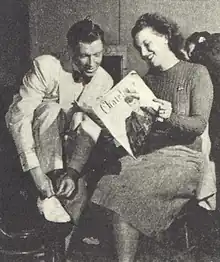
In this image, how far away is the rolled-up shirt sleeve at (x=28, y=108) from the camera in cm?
178

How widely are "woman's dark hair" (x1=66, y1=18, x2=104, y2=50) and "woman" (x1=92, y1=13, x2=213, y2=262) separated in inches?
4.2

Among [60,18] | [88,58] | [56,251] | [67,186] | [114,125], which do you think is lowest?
[56,251]

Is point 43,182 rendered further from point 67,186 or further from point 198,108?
point 198,108

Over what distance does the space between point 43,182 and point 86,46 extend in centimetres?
38

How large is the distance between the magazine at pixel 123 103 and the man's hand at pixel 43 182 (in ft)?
0.71

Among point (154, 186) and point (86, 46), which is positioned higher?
point (86, 46)

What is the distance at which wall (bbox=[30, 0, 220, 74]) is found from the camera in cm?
176

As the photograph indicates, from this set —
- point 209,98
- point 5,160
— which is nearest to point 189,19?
point 209,98

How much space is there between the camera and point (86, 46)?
1.78 m

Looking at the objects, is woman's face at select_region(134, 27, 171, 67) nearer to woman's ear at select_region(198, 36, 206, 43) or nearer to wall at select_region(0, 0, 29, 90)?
woman's ear at select_region(198, 36, 206, 43)

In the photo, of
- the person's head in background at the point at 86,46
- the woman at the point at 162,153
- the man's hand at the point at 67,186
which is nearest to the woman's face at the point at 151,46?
the woman at the point at 162,153

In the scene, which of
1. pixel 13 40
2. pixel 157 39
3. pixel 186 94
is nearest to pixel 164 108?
pixel 186 94

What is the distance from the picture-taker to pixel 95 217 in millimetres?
1800

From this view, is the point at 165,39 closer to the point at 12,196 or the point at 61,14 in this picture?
the point at 61,14
